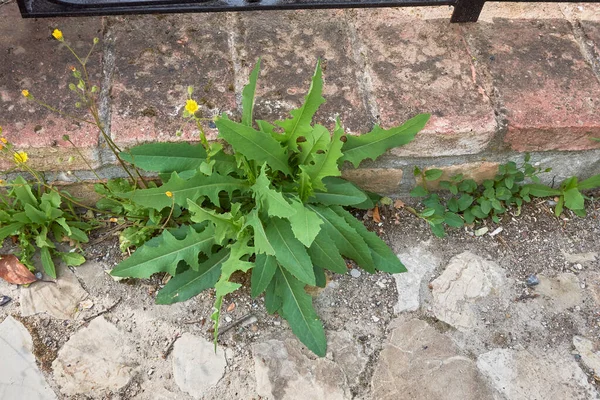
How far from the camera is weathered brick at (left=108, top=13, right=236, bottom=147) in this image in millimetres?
1899

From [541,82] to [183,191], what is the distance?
1334 millimetres

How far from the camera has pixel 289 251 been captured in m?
1.82

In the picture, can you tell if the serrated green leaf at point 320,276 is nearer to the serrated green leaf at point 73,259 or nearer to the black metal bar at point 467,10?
the serrated green leaf at point 73,259

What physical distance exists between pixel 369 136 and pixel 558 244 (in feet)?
3.03

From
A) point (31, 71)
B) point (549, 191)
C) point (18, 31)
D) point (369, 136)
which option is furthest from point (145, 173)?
point (549, 191)

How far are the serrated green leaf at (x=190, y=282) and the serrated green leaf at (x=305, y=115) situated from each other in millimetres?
508

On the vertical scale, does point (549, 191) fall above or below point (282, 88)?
A: below

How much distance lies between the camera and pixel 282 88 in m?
2.00

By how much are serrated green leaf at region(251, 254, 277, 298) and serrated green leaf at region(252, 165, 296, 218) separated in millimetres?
173

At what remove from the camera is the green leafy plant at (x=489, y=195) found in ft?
7.02

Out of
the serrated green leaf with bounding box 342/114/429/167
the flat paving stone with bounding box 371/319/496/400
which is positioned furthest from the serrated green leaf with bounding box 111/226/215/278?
the flat paving stone with bounding box 371/319/496/400

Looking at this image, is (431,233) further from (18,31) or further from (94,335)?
(18,31)

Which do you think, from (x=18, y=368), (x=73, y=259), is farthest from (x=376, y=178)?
(x=18, y=368)

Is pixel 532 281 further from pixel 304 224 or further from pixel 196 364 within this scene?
pixel 196 364
